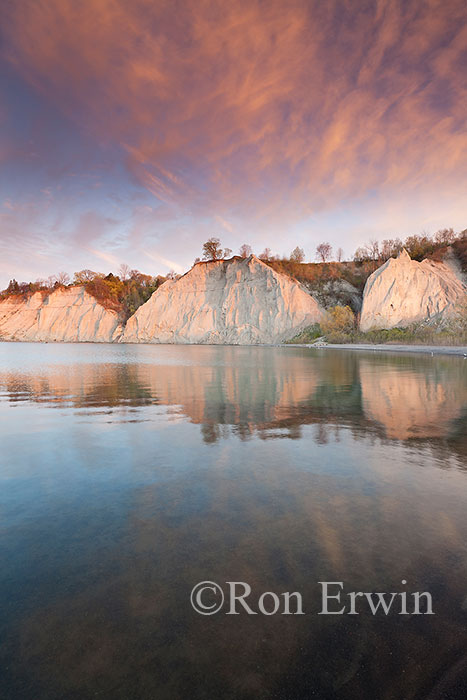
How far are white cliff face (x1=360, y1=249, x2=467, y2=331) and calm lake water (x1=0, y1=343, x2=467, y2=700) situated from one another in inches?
2184

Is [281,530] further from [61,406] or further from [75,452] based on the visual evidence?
[61,406]

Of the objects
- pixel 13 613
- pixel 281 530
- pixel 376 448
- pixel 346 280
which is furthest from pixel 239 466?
pixel 346 280

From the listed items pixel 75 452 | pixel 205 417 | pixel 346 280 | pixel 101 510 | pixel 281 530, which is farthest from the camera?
pixel 346 280

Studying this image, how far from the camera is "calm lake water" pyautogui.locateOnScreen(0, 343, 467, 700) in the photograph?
1840 millimetres

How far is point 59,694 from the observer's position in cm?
172

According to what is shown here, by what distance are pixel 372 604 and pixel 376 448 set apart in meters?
3.73

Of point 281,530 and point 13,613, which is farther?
point 281,530

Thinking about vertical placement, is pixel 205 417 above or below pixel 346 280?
below

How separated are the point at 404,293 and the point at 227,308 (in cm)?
3386

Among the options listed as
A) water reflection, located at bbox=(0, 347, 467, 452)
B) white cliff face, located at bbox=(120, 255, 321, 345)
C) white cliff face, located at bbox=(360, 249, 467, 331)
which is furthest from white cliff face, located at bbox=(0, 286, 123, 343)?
water reflection, located at bbox=(0, 347, 467, 452)

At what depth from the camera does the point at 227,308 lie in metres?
75.6
